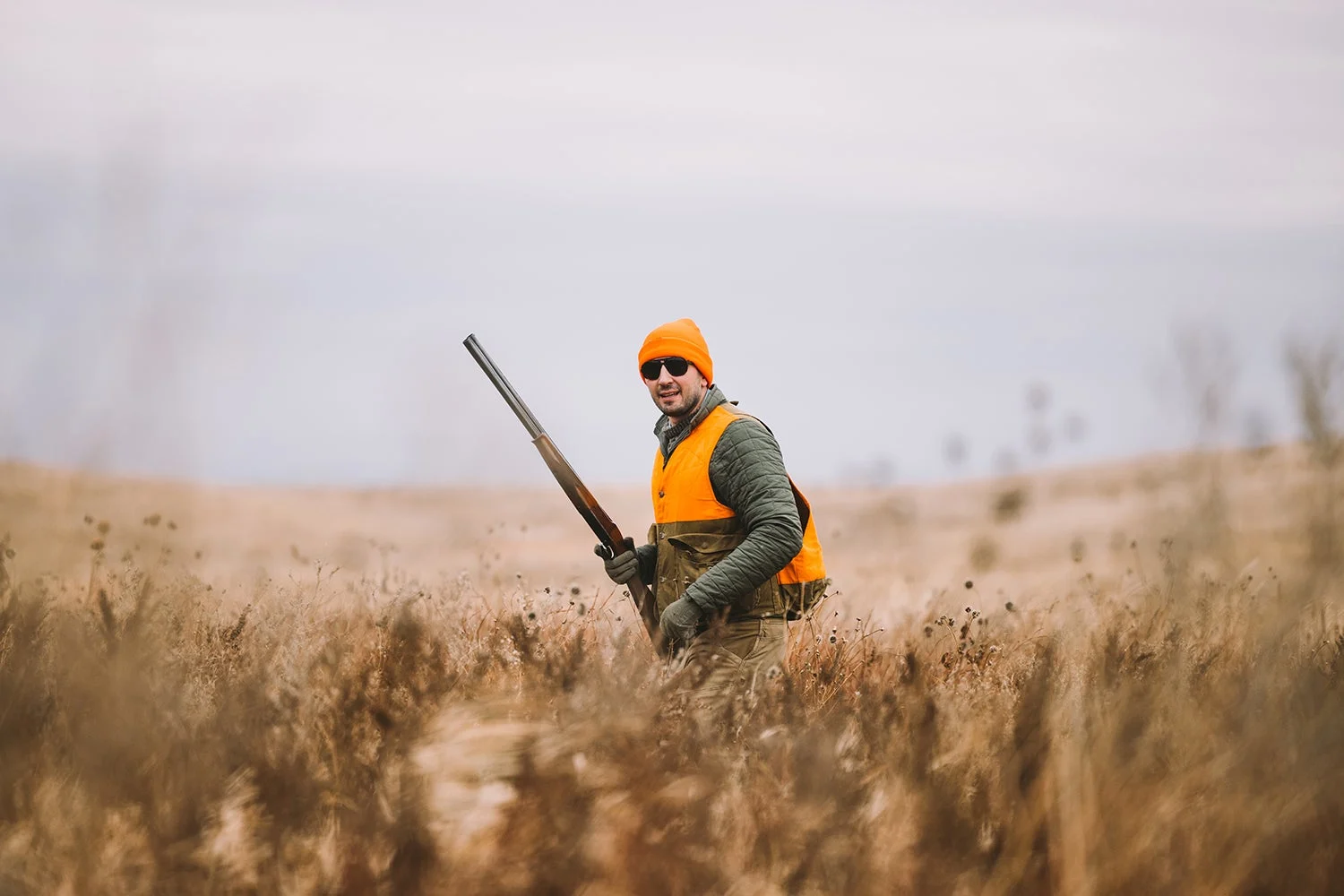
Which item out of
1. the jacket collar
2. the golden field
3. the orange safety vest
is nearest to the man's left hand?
the orange safety vest

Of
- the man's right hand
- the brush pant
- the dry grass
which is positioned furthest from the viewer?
the man's right hand

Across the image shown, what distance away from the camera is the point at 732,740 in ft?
11.5

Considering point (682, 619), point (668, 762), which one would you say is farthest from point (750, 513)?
point (668, 762)

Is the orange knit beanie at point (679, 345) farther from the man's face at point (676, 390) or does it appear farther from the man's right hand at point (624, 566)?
the man's right hand at point (624, 566)

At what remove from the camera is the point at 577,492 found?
489cm

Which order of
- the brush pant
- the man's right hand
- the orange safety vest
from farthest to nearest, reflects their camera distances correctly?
the man's right hand, the orange safety vest, the brush pant

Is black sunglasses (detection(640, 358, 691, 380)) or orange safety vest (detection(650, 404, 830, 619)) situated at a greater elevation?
black sunglasses (detection(640, 358, 691, 380))

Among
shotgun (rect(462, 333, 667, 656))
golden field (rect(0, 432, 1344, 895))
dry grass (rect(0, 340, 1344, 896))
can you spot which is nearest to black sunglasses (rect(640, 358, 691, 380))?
shotgun (rect(462, 333, 667, 656))

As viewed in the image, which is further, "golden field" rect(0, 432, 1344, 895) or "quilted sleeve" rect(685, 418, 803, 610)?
"quilted sleeve" rect(685, 418, 803, 610)

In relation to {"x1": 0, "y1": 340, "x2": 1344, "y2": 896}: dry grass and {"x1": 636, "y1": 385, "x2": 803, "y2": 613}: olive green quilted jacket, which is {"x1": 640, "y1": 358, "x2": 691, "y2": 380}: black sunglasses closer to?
{"x1": 636, "y1": 385, "x2": 803, "y2": 613}: olive green quilted jacket

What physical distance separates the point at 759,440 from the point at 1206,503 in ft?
6.01

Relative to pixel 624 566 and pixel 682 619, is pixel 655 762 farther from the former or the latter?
pixel 624 566

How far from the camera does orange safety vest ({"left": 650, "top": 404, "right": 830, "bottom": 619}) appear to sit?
4289mm

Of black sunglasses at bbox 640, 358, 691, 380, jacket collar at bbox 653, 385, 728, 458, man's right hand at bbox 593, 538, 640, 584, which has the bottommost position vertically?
man's right hand at bbox 593, 538, 640, 584
